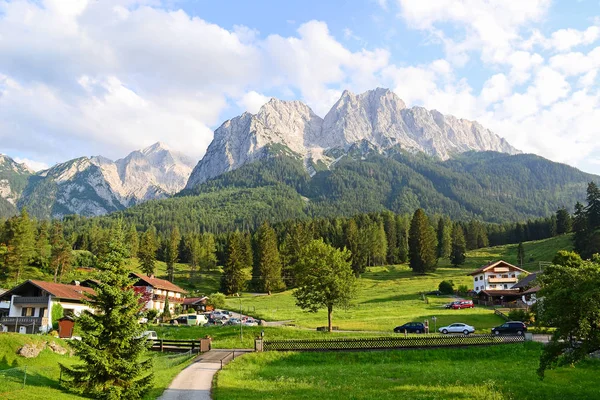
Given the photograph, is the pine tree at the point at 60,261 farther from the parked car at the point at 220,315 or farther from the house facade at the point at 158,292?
the parked car at the point at 220,315

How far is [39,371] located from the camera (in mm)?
29781

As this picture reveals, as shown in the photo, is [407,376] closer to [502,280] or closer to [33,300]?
[33,300]

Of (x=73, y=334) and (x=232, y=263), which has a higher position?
(x=232, y=263)

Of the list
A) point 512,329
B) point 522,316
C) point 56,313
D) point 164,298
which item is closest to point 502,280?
point 522,316

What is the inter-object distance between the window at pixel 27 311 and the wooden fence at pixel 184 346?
2859cm

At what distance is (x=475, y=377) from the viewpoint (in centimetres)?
3000

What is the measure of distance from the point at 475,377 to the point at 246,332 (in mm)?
32474

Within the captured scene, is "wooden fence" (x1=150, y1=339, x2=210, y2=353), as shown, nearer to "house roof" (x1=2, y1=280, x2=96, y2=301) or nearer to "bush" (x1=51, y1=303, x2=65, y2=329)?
"house roof" (x1=2, y1=280, x2=96, y2=301)

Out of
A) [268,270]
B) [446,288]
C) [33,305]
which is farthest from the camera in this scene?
[268,270]

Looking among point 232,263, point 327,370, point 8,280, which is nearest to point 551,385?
point 327,370

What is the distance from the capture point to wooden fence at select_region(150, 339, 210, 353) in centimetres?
4481

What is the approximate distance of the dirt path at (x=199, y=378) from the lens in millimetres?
26094

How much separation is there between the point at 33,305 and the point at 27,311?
158cm

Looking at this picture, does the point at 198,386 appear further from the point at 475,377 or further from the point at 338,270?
the point at 338,270
